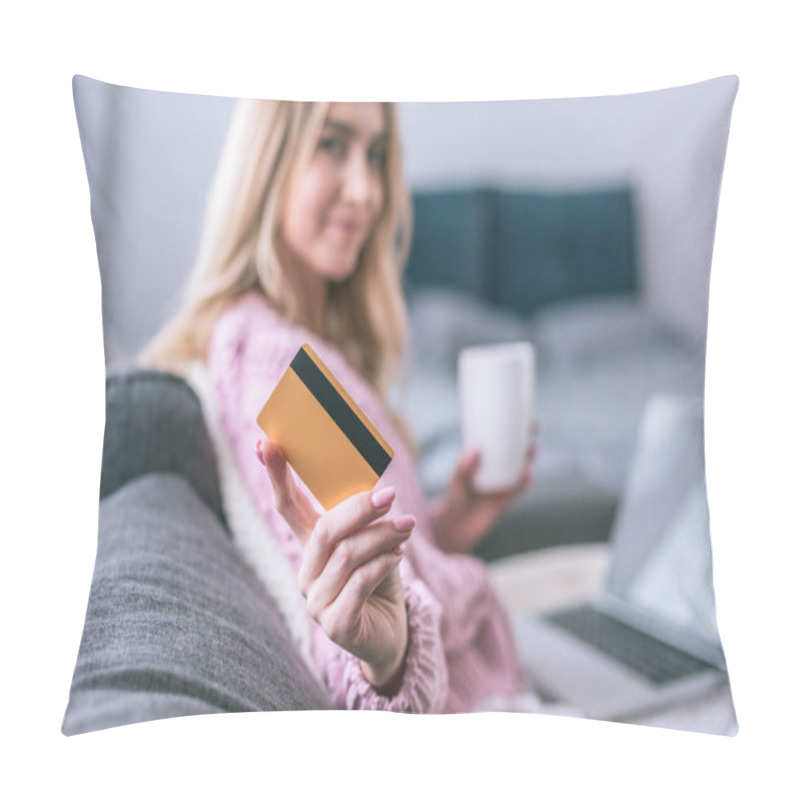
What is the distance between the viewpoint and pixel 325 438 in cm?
120

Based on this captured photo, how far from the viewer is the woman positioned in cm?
127

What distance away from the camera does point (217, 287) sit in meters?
1.33

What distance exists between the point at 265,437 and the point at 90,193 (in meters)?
0.42

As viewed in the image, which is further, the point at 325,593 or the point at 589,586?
the point at 589,586

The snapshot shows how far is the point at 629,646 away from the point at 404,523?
38 centimetres

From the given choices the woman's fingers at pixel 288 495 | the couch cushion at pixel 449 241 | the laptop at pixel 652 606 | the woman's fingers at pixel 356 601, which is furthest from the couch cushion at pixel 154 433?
the laptop at pixel 652 606

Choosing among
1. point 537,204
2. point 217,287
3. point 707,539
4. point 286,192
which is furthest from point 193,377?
point 707,539

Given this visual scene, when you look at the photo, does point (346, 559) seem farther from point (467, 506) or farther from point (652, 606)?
point (652, 606)

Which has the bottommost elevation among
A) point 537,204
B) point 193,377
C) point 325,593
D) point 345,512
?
point 325,593

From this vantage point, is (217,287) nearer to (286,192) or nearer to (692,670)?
(286,192)

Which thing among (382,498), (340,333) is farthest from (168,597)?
(340,333)

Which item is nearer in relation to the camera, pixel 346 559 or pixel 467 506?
pixel 346 559

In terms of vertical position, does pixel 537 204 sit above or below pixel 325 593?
above

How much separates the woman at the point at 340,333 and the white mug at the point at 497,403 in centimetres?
3
